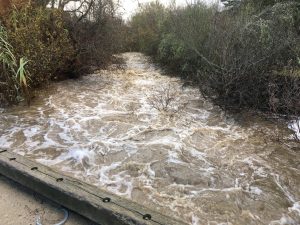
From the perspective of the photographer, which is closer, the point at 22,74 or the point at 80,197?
the point at 80,197

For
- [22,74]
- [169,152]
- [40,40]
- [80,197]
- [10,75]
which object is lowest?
[169,152]

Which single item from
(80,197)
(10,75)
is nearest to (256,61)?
(80,197)

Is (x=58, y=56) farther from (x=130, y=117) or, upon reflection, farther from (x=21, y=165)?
(x=21, y=165)

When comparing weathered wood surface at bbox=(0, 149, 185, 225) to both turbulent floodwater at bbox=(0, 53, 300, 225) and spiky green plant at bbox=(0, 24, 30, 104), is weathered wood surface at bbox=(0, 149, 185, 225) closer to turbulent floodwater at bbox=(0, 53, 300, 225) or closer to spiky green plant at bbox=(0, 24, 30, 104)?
turbulent floodwater at bbox=(0, 53, 300, 225)

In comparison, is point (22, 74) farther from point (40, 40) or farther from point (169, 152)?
point (169, 152)

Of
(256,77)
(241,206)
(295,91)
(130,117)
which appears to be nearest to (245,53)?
(256,77)

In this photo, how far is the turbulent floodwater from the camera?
4070 mm

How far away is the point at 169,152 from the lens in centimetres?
532

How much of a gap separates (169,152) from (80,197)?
7.03ft

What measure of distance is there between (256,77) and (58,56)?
4.53 meters

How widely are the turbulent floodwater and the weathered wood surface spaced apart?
2.25ft

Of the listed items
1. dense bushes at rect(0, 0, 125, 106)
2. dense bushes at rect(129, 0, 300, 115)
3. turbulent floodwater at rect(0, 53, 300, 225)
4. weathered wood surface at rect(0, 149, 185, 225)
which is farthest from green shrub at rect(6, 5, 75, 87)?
weathered wood surface at rect(0, 149, 185, 225)

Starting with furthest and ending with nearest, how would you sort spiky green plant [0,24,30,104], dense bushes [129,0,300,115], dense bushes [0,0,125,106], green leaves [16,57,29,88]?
dense bushes [0,0,125,106], spiky green plant [0,24,30,104], green leaves [16,57,29,88], dense bushes [129,0,300,115]

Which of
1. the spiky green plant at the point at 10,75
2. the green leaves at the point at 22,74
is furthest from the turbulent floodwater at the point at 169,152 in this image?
the green leaves at the point at 22,74
